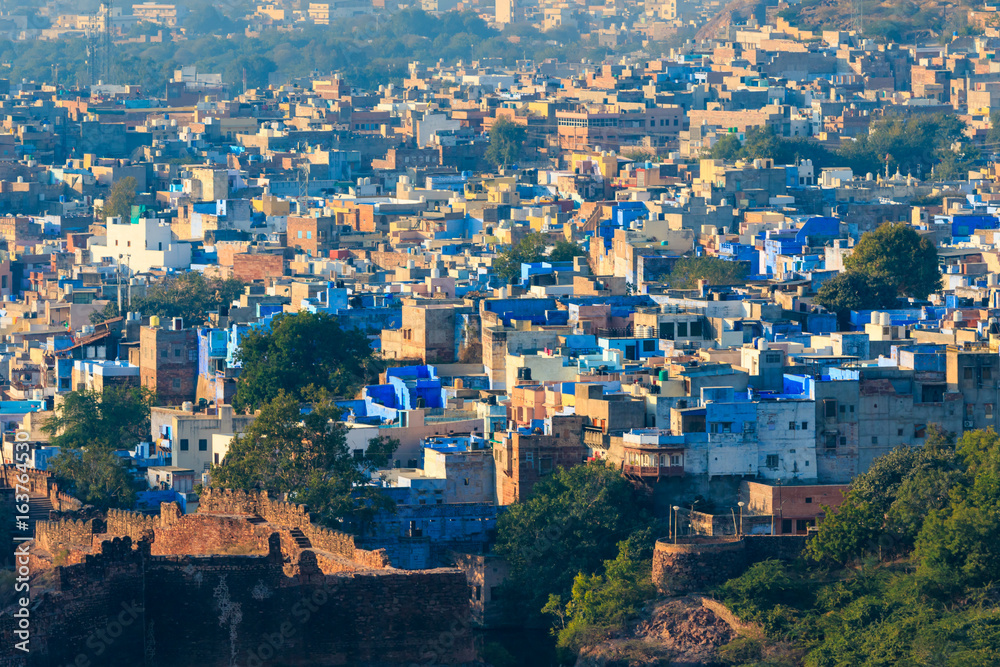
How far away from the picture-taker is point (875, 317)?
139ft

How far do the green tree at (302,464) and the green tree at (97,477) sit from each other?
5.18ft

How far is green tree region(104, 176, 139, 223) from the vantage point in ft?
234

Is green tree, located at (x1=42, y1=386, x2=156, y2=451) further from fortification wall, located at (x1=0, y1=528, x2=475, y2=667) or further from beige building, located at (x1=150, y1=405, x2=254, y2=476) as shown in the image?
fortification wall, located at (x1=0, y1=528, x2=475, y2=667)

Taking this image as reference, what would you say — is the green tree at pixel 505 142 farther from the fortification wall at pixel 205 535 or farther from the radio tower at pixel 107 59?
the fortification wall at pixel 205 535

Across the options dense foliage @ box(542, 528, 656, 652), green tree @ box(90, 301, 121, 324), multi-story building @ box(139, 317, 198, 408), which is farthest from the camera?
Result: green tree @ box(90, 301, 121, 324)

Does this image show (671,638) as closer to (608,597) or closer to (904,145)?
(608,597)

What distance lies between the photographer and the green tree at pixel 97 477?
34.2 meters

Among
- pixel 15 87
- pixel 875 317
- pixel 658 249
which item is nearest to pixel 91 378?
pixel 875 317

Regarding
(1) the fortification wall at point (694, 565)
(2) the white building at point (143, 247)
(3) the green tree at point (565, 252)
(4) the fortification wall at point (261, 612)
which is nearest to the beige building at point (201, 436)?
(1) the fortification wall at point (694, 565)

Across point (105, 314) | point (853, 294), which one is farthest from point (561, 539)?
point (105, 314)

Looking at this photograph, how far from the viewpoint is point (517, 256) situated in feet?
174

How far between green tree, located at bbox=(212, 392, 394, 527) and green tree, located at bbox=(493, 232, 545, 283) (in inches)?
588

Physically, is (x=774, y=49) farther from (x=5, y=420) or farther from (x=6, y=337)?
(x=5, y=420)

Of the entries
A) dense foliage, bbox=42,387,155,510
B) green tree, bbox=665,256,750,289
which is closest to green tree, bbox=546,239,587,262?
green tree, bbox=665,256,750,289
